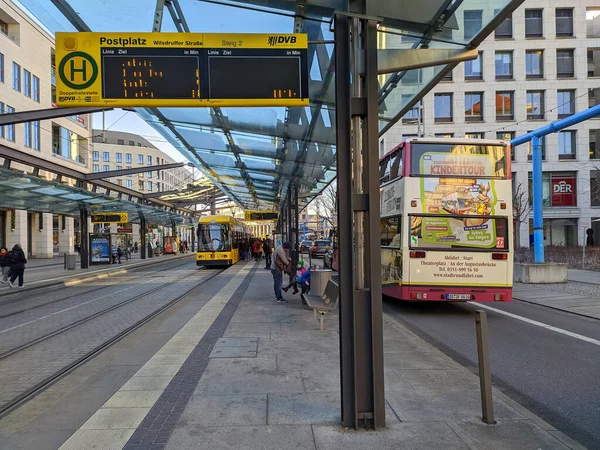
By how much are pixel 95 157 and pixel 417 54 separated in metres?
92.1

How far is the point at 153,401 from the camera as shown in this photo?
188 inches

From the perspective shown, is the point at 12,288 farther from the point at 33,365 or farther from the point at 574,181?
the point at 574,181

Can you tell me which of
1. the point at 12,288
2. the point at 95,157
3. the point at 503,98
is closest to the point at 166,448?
the point at 12,288

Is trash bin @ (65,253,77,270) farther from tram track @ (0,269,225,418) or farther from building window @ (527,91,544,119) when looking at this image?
building window @ (527,91,544,119)

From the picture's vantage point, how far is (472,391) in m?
5.01

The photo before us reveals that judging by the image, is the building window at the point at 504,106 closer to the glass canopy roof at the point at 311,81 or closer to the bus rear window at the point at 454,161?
the glass canopy roof at the point at 311,81

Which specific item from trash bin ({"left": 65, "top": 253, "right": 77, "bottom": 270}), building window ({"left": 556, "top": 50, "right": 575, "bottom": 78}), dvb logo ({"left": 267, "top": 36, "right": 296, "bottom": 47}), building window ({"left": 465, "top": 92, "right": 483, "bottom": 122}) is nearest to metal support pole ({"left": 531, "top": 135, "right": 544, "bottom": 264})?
dvb logo ({"left": 267, "top": 36, "right": 296, "bottom": 47})

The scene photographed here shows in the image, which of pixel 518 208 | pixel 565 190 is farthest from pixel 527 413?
pixel 565 190

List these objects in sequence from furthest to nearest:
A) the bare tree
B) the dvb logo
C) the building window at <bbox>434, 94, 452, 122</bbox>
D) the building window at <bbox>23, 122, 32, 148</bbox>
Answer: the building window at <bbox>434, 94, 452, 122</bbox>
the building window at <bbox>23, 122, 32, 148</bbox>
the bare tree
the dvb logo

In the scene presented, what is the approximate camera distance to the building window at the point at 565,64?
126 feet

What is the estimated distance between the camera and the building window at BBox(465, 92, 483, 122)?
39312 mm

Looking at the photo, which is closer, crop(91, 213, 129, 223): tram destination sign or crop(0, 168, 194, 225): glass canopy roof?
crop(0, 168, 194, 225): glass canopy roof

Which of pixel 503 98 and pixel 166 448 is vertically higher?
pixel 503 98

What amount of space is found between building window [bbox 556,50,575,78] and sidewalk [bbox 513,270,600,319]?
28.0 m
